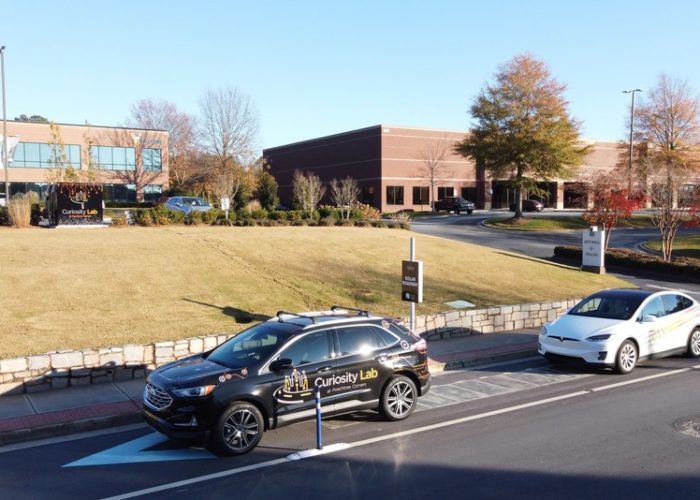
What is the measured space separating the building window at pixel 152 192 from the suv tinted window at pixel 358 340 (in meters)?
53.7

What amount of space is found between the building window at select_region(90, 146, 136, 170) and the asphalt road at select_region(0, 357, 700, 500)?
52.3 m

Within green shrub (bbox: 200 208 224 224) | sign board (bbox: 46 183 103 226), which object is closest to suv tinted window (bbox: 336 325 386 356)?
sign board (bbox: 46 183 103 226)

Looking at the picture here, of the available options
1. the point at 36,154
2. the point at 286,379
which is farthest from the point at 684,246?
the point at 36,154

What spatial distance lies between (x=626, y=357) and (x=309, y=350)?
647 cm

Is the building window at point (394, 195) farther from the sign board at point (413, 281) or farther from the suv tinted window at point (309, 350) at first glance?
the suv tinted window at point (309, 350)

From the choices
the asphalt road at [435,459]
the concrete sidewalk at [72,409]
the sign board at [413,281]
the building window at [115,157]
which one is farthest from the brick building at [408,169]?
the asphalt road at [435,459]

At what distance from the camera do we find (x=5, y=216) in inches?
906

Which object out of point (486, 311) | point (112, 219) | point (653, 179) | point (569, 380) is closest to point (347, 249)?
point (486, 311)

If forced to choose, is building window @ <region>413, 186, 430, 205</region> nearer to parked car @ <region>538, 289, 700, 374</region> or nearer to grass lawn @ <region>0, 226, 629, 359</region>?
grass lawn @ <region>0, 226, 629, 359</region>

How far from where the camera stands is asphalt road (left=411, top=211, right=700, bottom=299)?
25.1 m

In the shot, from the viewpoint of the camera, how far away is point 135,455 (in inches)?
304

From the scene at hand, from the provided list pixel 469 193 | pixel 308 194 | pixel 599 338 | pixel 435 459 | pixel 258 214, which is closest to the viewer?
pixel 435 459

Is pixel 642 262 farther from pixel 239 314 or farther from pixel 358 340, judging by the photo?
pixel 358 340

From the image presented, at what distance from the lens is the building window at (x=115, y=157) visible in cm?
5638
